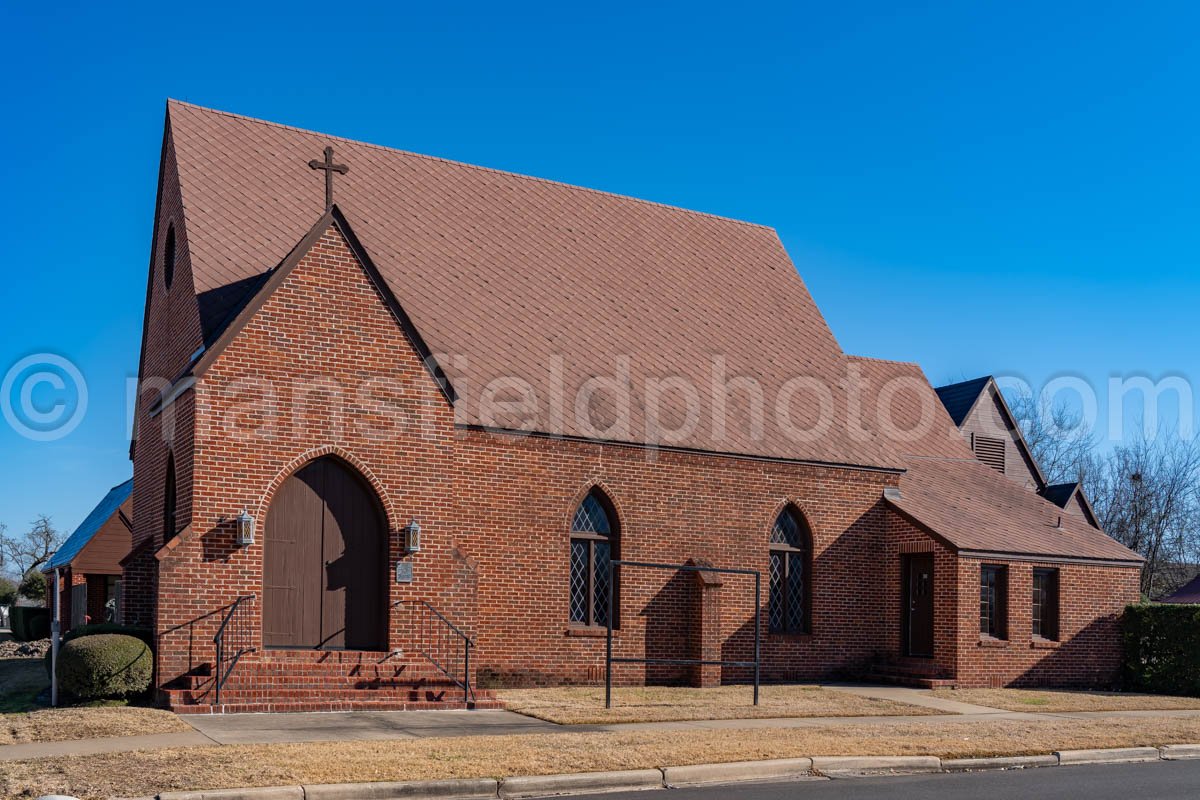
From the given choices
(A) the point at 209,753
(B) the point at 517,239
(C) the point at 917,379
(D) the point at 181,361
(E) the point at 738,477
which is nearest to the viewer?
(A) the point at 209,753

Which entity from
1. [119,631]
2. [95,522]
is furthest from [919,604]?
[95,522]

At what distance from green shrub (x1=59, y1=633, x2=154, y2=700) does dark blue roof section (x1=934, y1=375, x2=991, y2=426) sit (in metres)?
24.2

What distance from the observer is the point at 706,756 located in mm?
13445

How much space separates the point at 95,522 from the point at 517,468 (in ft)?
63.1

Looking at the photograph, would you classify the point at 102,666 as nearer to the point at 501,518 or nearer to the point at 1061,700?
the point at 501,518

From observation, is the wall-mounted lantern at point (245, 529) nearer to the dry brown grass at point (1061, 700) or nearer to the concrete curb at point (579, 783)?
the concrete curb at point (579, 783)

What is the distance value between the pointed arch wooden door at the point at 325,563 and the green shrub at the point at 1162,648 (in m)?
16.3

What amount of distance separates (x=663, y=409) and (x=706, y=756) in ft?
37.2

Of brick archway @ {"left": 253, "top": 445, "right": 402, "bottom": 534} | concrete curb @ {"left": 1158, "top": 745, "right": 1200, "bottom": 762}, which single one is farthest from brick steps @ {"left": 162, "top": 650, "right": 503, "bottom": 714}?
concrete curb @ {"left": 1158, "top": 745, "right": 1200, "bottom": 762}

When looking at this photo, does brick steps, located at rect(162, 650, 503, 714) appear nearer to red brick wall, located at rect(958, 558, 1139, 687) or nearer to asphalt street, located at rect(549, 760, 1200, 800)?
asphalt street, located at rect(549, 760, 1200, 800)

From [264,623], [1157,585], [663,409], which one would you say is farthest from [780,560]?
[1157,585]

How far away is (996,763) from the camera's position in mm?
14719

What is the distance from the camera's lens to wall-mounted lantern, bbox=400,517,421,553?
61.7 ft

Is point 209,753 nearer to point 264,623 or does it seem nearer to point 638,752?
point 638,752
